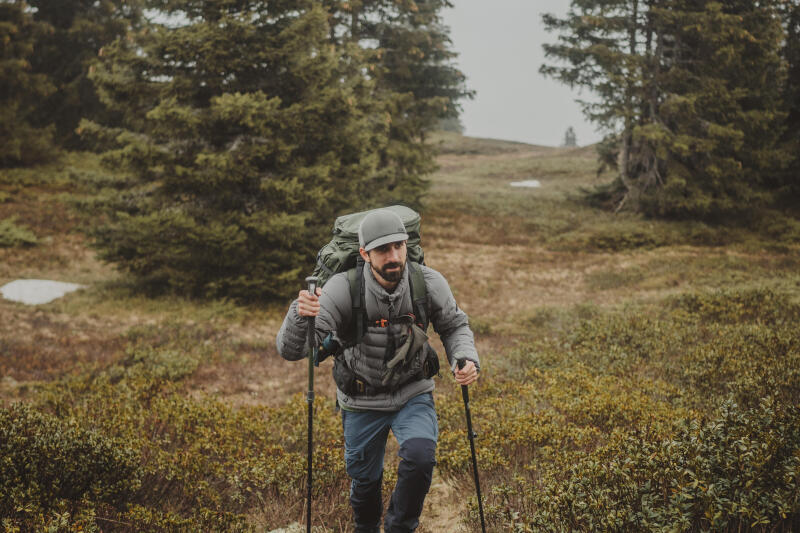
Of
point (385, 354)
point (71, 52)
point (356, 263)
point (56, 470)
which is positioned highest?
point (71, 52)

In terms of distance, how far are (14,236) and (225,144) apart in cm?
1017

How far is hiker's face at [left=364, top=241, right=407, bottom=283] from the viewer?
345cm

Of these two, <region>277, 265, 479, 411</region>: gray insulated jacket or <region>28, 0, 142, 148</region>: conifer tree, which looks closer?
<region>277, 265, 479, 411</region>: gray insulated jacket

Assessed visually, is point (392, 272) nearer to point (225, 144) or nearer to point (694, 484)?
point (694, 484)

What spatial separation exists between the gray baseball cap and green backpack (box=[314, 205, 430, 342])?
11.8 inches

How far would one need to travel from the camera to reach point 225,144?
1252 centimetres

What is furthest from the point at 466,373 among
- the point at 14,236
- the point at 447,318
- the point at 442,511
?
the point at 14,236

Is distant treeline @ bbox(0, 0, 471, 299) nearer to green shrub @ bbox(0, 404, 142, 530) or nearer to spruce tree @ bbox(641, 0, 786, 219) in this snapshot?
green shrub @ bbox(0, 404, 142, 530)

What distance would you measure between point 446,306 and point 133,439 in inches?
141

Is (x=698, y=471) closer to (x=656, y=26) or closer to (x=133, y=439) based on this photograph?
(x=133, y=439)

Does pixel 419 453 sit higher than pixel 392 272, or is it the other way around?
pixel 392 272

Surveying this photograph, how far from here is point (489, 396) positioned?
23.0ft

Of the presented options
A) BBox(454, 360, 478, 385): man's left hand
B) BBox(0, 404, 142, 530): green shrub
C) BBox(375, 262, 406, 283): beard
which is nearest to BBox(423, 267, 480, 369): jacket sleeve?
BBox(454, 360, 478, 385): man's left hand

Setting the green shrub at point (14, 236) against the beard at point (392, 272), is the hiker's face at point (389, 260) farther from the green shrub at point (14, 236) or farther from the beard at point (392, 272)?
the green shrub at point (14, 236)
